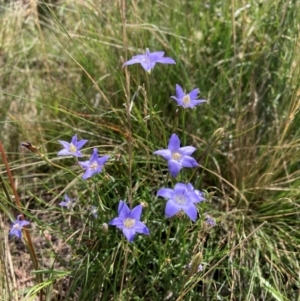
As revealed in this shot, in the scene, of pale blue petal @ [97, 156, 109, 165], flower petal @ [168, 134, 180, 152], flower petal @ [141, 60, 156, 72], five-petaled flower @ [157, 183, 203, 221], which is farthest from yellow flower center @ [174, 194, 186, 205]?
flower petal @ [141, 60, 156, 72]

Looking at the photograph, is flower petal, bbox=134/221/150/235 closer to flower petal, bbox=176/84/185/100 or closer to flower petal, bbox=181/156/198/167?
flower petal, bbox=181/156/198/167

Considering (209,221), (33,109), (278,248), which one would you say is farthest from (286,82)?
(33,109)

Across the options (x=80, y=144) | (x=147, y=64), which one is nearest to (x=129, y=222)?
(x=80, y=144)

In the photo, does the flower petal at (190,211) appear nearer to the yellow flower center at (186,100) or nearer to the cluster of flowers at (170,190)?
the cluster of flowers at (170,190)

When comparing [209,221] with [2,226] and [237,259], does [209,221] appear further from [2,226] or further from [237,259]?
[2,226]

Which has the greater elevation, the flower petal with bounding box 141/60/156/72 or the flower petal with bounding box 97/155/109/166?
the flower petal with bounding box 141/60/156/72
